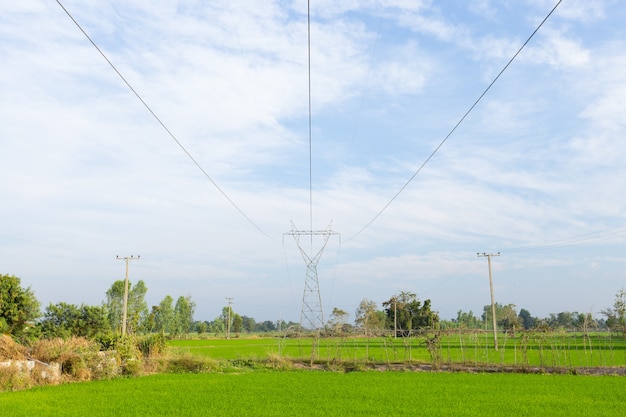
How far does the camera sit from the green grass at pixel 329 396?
1447 cm

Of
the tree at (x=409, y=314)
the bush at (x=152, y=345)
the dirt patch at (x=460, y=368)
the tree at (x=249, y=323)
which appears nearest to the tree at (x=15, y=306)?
the bush at (x=152, y=345)

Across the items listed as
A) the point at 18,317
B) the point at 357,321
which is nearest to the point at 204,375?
the point at 18,317

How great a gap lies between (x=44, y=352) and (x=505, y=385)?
16.6 meters

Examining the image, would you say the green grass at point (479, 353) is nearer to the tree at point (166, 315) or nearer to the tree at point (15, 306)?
the tree at point (15, 306)

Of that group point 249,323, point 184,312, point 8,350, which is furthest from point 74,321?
point 249,323

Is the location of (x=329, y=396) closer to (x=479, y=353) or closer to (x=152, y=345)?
(x=152, y=345)

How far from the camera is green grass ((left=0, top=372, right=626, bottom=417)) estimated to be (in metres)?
14.5

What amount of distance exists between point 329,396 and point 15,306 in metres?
16.5

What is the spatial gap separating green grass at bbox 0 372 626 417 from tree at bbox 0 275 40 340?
25.3 ft

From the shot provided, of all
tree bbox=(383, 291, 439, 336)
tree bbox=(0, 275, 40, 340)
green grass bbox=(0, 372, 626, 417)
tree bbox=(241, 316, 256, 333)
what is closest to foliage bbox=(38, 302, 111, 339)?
tree bbox=(0, 275, 40, 340)

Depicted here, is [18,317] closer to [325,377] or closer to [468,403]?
[325,377]

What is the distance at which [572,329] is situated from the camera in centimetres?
2759

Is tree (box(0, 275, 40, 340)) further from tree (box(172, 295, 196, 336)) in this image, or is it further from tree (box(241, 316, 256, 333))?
tree (box(241, 316, 256, 333))

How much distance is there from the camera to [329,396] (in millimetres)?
17422
